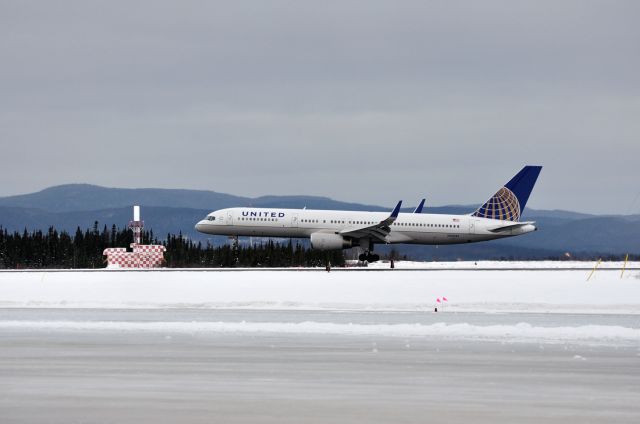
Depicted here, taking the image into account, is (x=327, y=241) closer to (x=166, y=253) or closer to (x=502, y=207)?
(x=166, y=253)

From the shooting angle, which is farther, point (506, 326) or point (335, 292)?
point (335, 292)

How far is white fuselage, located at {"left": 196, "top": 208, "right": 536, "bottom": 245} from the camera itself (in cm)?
7631

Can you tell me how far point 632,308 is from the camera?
38.9 metres

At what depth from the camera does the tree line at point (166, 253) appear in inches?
3068

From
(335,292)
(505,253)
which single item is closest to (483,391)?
(335,292)

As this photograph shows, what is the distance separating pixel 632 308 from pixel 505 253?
459ft

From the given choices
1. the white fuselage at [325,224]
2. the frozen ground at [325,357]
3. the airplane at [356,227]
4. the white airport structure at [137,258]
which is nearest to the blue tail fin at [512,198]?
the airplane at [356,227]

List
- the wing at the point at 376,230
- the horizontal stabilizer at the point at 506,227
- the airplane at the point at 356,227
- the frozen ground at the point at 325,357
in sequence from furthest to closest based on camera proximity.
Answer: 1. the horizontal stabilizer at the point at 506,227
2. the airplane at the point at 356,227
3. the wing at the point at 376,230
4. the frozen ground at the point at 325,357

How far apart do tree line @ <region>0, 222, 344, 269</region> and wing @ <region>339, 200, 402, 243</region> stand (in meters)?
2.47

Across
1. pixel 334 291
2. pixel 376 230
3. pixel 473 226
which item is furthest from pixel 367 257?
pixel 334 291

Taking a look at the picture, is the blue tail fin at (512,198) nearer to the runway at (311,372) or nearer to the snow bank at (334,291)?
the snow bank at (334,291)

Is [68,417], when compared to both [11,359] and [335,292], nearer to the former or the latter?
[11,359]

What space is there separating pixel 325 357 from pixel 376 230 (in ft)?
181

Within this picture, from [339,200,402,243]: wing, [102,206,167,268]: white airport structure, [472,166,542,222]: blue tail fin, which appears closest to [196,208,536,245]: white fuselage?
[339,200,402,243]: wing
